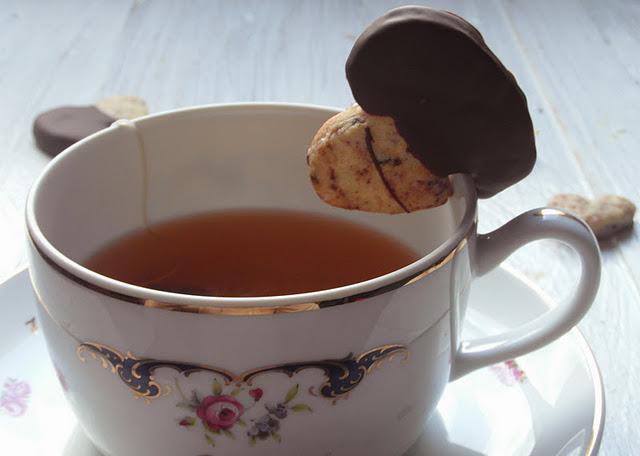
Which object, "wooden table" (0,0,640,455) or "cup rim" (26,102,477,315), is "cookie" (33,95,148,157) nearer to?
"wooden table" (0,0,640,455)

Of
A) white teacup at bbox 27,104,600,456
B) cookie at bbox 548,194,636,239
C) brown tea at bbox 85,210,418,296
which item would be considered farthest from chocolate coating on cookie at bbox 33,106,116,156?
cookie at bbox 548,194,636,239

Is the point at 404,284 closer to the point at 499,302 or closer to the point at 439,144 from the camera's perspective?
Result: the point at 439,144

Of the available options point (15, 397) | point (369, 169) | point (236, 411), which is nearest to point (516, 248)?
point (369, 169)

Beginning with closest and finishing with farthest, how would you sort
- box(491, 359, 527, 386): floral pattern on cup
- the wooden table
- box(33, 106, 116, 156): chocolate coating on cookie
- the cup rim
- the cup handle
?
the cup rim
the cup handle
box(491, 359, 527, 386): floral pattern on cup
the wooden table
box(33, 106, 116, 156): chocolate coating on cookie

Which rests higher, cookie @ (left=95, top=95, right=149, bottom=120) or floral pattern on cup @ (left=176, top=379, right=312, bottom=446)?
floral pattern on cup @ (left=176, top=379, right=312, bottom=446)

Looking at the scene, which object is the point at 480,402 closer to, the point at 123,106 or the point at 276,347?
the point at 276,347
